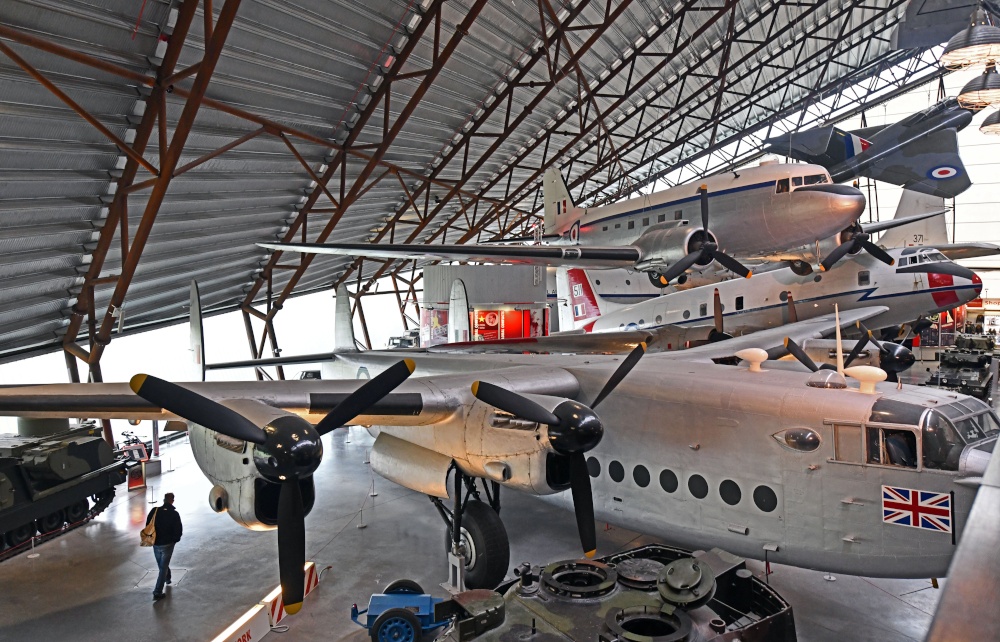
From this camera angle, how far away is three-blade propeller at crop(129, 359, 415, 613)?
5945 mm

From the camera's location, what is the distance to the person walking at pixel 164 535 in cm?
908

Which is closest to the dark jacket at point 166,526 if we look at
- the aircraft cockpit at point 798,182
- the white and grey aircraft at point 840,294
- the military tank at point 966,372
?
the white and grey aircraft at point 840,294

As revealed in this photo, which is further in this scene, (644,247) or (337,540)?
(644,247)

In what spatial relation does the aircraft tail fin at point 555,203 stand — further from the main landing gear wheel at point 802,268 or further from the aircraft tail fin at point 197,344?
the aircraft tail fin at point 197,344

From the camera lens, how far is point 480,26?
18812 mm

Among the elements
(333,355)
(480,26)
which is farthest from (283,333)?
(480,26)

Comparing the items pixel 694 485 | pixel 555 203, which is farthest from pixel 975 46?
pixel 555 203

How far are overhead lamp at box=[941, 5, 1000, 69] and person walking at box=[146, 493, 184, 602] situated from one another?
17176 millimetres

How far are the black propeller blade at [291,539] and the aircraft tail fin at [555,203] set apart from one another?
1886 centimetres

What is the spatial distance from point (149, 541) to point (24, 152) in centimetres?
811

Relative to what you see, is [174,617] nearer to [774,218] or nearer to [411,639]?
[411,639]

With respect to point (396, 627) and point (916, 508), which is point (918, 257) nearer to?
point (916, 508)

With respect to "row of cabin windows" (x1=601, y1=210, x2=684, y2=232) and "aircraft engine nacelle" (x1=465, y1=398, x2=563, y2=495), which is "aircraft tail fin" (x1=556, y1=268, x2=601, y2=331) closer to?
"row of cabin windows" (x1=601, y1=210, x2=684, y2=232)

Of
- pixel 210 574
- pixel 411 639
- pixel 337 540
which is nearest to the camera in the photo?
pixel 411 639
